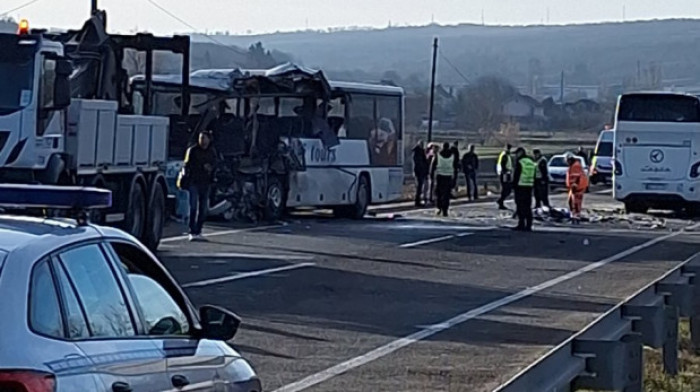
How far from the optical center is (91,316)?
6.27m

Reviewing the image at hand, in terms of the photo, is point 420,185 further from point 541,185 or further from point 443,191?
point 443,191

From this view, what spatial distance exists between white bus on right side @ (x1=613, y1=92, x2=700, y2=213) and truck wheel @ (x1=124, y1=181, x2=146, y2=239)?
18817 millimetres

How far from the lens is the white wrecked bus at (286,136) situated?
31609 millimetres

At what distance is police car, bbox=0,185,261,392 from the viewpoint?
18.7ft

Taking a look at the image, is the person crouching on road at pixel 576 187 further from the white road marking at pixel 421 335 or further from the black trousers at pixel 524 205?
the white road marking at pixel 421 335

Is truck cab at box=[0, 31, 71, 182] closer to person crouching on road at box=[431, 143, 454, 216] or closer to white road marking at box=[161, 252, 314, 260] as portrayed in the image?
white road marking at box=[161, 252, 314, 260]

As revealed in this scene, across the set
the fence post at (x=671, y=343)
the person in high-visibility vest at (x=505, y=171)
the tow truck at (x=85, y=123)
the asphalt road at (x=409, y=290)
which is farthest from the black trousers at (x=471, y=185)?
the fence post at (x=671, y=343)

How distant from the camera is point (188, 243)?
25719 mm

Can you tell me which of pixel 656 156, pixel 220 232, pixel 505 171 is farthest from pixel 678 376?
pixel 656 156

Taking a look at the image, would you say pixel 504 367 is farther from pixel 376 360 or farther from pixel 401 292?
pixel 401 292

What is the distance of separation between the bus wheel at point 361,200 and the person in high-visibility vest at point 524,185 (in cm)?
530

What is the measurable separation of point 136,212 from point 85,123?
2033 mm

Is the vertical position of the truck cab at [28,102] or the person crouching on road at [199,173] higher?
the truck cab at [28,102]

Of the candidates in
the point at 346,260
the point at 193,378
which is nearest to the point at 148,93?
the point at 346,260
